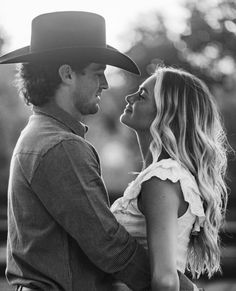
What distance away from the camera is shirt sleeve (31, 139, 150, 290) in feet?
8.27

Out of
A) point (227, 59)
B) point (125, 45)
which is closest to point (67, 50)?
point (227, 59)

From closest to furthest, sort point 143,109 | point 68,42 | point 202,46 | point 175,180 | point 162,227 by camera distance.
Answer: point 162,227 < point 175,180 < point 68,42 < point 143,109 < point 202,46

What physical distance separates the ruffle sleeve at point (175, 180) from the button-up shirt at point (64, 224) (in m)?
0.25

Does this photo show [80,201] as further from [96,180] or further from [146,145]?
[146,145]

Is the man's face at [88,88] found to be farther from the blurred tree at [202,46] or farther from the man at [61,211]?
the blurred tree at [202,46]

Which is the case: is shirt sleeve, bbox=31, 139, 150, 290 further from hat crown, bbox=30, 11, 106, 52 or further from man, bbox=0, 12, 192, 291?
hat crown, bbox=30, 11, 106, 52

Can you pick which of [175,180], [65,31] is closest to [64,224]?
[175,180]

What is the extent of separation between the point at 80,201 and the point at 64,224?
0.10 metres

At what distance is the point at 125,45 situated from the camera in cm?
3209

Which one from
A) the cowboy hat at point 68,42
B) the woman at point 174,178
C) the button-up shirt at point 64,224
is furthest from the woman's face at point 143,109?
the button-up shirt at point 64,224

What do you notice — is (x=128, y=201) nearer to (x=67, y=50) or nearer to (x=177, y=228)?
(x=177, y=228)

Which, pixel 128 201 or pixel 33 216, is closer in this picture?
pixel 33 216

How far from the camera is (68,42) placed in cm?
290

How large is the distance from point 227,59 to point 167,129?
84.7ft
